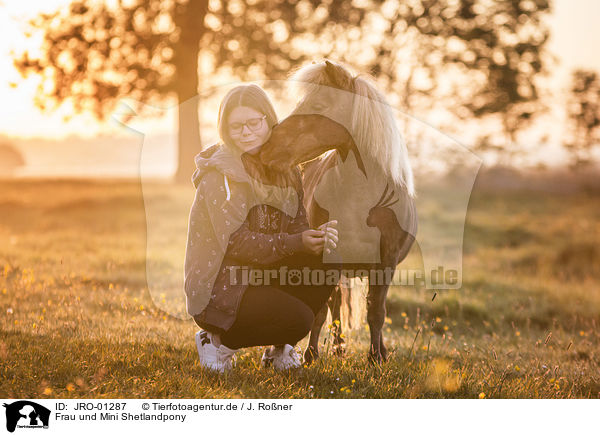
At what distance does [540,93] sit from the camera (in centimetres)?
1054

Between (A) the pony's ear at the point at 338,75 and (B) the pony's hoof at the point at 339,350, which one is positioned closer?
(A) the pony's ear at the point at 338,75

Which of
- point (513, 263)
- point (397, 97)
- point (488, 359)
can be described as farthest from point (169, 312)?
point (397, 97)

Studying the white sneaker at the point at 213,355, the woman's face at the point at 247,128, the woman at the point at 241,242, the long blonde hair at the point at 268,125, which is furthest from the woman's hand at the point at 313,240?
the white sneaker at the point at 213,355

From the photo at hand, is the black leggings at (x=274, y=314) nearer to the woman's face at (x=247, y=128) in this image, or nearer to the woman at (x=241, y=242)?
the woman at (x=241, y=242)

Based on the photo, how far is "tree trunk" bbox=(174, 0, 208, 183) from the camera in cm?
992

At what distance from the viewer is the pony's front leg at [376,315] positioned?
3.56 meters

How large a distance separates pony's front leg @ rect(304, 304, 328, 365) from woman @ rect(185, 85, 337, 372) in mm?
451

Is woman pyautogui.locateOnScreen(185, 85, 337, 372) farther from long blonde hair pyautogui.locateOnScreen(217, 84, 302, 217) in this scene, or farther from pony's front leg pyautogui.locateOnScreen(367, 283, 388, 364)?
pony's front leg pyautogui.locateOnScreen(367, 283, 388, 364)

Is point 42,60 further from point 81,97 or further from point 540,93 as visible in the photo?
point 540,93

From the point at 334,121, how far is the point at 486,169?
977cm

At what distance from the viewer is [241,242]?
303cm
